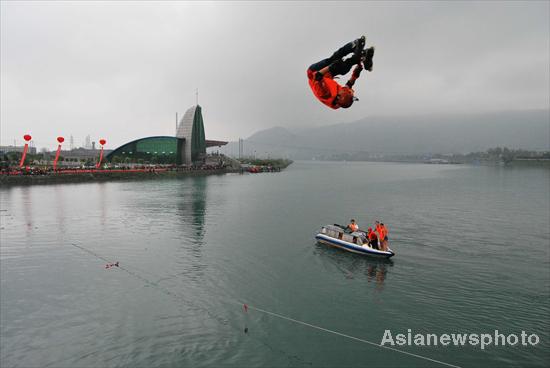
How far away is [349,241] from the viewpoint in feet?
102

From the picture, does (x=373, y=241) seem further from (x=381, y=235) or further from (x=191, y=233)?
(x=191, y=233)

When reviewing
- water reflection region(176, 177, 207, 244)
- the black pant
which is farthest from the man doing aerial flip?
water reflection region(176, 177, 207, 244)

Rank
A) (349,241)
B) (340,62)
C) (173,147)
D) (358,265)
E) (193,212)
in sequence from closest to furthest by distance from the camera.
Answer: (340,62), (358,265), (349,241), (193,212), (173,147)

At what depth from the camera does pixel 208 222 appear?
1815 inches

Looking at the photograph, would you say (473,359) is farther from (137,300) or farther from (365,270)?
(137,300)

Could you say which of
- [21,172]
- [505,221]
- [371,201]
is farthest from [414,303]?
[21,172]

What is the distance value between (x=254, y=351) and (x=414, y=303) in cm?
1072

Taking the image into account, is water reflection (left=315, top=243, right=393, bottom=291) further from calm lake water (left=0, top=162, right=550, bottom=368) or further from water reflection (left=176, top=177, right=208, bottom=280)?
water reflection (left=176, top=177, right=208, bottom=280)

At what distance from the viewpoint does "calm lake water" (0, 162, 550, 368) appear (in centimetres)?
1528

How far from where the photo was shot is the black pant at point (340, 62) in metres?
5.23

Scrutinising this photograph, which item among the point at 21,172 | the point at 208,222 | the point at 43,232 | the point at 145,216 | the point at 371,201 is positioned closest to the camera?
the point at 43,232

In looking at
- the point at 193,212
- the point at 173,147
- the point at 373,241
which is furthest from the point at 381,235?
the point at 173,147

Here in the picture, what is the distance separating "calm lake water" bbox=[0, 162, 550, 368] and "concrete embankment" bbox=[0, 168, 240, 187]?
51917 millimetres

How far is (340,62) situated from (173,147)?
572 feet
